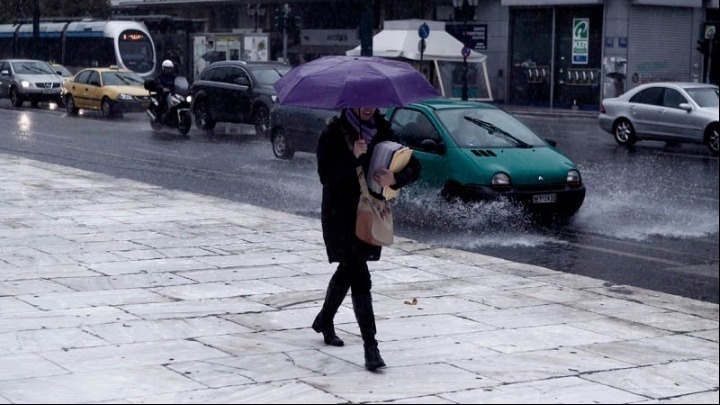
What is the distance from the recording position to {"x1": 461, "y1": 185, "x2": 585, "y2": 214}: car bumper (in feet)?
45.6

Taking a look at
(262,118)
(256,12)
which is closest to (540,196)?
(262,118)

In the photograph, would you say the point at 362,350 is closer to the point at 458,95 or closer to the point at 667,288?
the point at 667,288

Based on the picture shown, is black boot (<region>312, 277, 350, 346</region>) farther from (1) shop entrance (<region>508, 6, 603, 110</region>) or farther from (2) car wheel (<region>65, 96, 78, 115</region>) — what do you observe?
(1) shop entrance (<region>508, 6, 603, 110</region>)

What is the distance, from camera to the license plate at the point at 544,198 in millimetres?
14053

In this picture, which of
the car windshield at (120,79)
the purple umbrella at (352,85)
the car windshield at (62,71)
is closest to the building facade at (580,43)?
the car windshield at (120,79)

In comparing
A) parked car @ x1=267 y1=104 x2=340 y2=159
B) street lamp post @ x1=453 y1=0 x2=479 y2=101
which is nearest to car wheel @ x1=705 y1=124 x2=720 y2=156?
parked car @ x1=267 y1=104 x2=340 y2=159

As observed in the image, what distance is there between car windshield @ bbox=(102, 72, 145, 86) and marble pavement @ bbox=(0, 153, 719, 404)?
2425cm

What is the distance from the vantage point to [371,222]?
7086mm

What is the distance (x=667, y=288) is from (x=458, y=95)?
3713 centimetres

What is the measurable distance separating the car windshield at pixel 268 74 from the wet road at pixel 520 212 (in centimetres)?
138

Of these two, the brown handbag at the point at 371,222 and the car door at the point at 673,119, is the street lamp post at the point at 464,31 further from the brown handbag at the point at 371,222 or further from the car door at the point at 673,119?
the brown handbag at the point at 371,222

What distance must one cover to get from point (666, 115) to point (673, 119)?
0.30 m

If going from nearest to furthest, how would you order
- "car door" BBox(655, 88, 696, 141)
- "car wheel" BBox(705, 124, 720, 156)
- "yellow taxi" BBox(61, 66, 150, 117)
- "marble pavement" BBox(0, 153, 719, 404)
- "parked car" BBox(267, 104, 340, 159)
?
"marble pavement" BBox(0, 153, 719, 404), "parked car" BBox(267, 104, 340, 159), "car wheel" BBox(705, 124, 720, 156), "car door" BBox(655, 88, 696, 141), "yellow taxi" BBox(61, 66, 150, 117)

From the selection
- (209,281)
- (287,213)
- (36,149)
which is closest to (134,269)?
(209,281)
